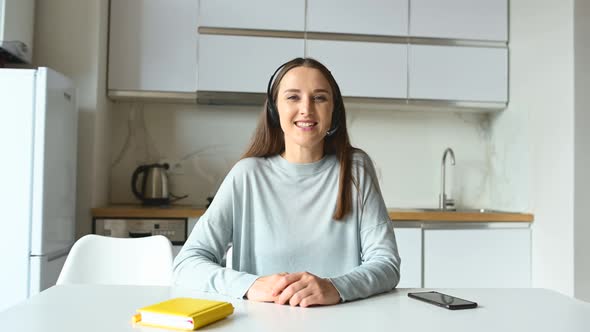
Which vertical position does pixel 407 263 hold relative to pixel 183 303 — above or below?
below

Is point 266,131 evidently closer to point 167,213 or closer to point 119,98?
point 167,213

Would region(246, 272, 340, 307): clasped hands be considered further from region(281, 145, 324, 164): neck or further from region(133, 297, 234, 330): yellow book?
region(281, 145, 324, 164): neck

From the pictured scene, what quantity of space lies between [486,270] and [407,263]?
45 centimetres

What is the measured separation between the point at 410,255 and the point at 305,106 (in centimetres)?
168

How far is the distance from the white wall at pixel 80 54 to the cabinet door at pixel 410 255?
1.60m

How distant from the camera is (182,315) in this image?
3.06 feet

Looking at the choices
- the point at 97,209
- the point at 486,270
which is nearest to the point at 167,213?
the point at 97,209

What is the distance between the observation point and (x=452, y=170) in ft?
11.7

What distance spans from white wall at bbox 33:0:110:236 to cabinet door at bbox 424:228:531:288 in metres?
1.78

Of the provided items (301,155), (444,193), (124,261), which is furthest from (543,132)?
(124,261)

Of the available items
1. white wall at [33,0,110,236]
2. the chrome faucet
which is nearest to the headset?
white wall at [33,0,110,236]

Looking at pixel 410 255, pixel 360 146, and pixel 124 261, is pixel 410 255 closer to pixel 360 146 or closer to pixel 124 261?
pixel 360 146

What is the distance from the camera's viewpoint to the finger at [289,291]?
1119mm

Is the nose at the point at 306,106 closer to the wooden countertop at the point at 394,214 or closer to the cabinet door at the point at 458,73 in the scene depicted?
the wooden countertop at the point at 394,214
